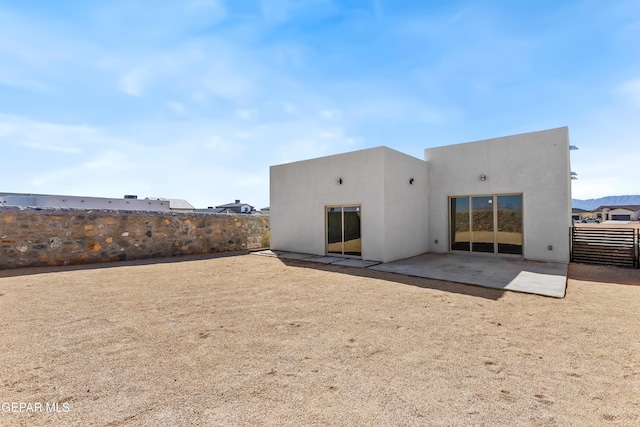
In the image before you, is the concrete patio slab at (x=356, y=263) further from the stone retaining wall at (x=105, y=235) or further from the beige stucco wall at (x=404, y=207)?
the stone retaining wall at (x=105, y=235)

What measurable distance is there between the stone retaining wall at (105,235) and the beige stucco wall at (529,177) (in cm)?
881

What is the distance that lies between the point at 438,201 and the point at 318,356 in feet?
28.8

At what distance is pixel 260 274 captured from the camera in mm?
6828

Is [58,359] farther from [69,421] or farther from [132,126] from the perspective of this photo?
[132,126]

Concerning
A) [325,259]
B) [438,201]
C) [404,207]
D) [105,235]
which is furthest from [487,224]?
[105,235]

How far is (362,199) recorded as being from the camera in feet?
28.5

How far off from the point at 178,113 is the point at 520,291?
10.2m

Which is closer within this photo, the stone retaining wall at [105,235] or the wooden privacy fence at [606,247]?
the stone retaining wall at [105,235]

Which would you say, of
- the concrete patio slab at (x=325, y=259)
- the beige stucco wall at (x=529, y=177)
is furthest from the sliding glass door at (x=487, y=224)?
the concrete patio slab at (x=325, y=259)

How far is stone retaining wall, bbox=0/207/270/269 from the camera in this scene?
7.11m

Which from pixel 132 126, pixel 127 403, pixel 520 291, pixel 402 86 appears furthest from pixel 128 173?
pixel 520 291

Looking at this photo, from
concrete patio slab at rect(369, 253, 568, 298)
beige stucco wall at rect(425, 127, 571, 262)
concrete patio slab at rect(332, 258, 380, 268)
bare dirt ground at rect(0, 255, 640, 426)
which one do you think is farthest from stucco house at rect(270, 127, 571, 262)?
bare dirt ground at rect(0, 255, 640, 426)

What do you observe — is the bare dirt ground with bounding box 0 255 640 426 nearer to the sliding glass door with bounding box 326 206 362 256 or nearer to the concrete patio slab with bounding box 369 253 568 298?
the concrete patio slab with bounding box 369 253 568 298

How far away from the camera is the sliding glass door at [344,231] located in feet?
29.3
